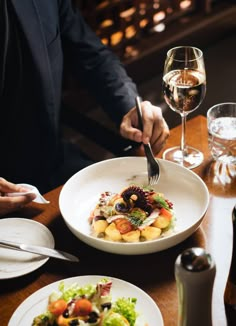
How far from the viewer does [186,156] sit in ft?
5.10

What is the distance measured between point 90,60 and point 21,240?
932 millimetres

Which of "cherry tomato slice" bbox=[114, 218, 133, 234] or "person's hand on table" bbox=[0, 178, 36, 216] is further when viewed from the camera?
"person's hand on table" bbox=[0, 178, 36, 216]

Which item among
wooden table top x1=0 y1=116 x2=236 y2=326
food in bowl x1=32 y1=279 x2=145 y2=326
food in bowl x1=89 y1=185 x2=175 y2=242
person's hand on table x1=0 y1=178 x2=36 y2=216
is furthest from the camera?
person's hand on table x1=0 y1=178 x2=36 y2=216

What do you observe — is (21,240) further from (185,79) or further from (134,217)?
(185,79)

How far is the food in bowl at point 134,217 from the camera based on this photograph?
1219mm

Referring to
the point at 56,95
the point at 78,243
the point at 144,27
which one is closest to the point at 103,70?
the point at 56,95

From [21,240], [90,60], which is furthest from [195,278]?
[90,60]

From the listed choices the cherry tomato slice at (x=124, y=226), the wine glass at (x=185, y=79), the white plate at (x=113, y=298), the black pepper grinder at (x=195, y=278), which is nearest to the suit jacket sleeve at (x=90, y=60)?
the wine glass at (x=185, y=79)

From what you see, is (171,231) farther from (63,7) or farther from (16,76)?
(63,7)

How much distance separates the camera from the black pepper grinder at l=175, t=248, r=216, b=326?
0.81 m

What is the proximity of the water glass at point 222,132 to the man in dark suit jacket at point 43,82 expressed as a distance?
158 mm

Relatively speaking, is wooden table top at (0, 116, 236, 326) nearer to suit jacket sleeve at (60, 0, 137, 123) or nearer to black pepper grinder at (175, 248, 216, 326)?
black pepper grinder at (175, 248, 216, 326)

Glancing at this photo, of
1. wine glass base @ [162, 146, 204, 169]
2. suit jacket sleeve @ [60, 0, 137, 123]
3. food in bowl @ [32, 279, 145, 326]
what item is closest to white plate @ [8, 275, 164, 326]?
food in bowl @ [32, 279, 145, 326]

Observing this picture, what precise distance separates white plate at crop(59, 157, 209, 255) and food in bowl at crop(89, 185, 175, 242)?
0.04 metres
